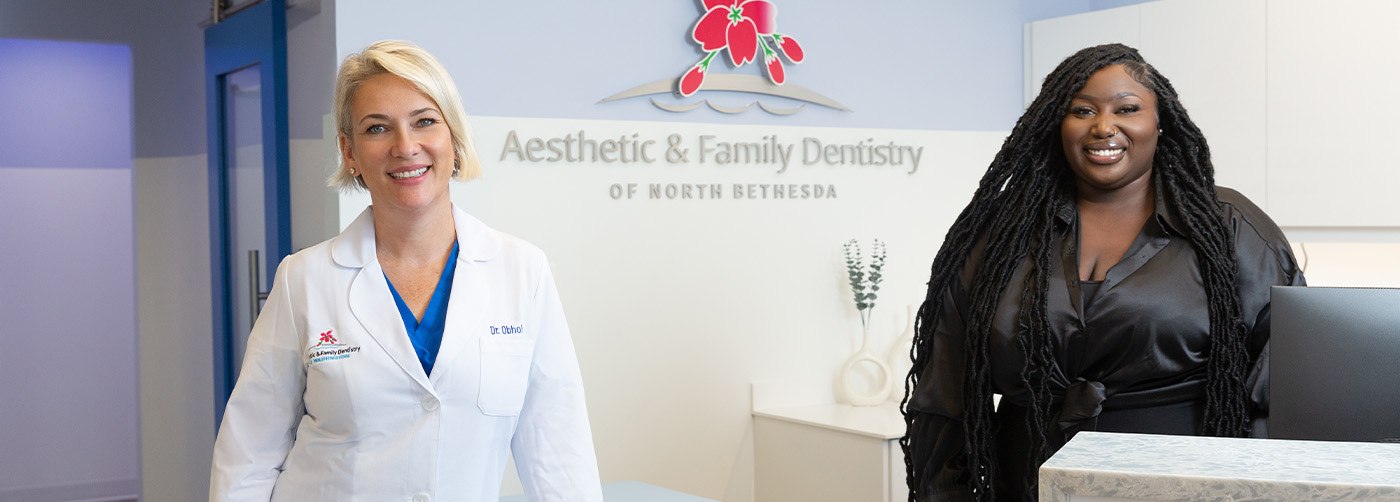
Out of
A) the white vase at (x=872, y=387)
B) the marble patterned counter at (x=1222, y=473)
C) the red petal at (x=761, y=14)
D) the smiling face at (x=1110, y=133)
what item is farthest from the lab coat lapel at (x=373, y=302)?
the white vase at (x=872, y=387)

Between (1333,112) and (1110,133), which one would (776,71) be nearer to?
(1333,112)

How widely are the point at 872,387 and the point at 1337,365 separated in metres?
2.87

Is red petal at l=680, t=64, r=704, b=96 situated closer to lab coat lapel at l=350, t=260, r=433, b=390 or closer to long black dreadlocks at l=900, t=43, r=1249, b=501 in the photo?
long black dreadlocks at l=900, t=43, r=1249, b=501

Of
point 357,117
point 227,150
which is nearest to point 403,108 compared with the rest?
point 357,117

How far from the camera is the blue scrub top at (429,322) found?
1.79 m

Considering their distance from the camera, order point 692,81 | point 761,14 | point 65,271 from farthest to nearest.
A: point 65,271
point 761,14
point 692,81

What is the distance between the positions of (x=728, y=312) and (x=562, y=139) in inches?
30.6

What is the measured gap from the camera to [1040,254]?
222 centimetres

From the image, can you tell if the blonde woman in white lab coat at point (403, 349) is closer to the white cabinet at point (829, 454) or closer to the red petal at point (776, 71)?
the white cabinet at point (829, 454)

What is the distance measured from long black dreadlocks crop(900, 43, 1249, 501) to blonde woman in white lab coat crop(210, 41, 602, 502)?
70 centimetres

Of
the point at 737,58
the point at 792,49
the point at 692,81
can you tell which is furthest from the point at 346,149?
the point at 792,49

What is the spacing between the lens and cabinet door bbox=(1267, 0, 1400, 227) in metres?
3.73

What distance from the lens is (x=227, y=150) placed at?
4.38 metres

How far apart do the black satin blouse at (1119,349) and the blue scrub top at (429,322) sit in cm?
86
